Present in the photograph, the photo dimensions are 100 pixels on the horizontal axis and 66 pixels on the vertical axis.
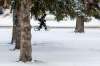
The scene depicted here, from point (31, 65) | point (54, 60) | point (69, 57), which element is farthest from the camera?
point (69, 57)

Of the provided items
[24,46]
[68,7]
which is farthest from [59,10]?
[24,46]

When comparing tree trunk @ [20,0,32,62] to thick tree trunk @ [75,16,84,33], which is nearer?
tree trunk @ [20,0,32,62]

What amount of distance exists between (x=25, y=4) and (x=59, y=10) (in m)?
2.63

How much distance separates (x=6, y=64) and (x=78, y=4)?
398cm

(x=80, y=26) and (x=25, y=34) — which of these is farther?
(x=80, y=26)

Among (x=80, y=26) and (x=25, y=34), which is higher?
(x=25, y=34)

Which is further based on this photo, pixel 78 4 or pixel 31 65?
pixel 78 4

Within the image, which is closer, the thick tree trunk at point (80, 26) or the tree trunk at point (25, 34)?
the tree trunk at point (25, 34)

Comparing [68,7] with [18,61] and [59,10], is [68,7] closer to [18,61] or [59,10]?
[59,10]

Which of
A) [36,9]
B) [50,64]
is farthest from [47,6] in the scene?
[50,64]

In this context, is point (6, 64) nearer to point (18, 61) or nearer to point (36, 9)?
point (18, 61)

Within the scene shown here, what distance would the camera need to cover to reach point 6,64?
12148 mm

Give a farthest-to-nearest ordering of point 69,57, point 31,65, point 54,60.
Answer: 1. point 69,57
2. point 54,60
3. point 31,65

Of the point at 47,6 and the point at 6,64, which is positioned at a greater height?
the point at 47,6
